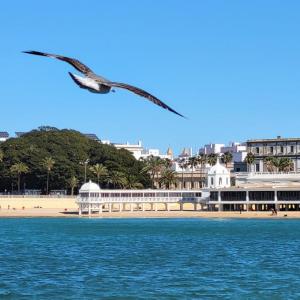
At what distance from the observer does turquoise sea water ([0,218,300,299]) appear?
44.9m

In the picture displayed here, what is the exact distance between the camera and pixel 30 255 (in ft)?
232

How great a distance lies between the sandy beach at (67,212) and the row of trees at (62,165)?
634cm

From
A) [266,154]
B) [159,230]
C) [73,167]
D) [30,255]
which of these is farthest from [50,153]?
[30,255]

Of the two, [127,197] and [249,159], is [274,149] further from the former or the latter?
[127,197]

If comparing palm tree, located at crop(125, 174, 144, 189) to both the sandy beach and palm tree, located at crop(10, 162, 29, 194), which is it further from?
palm tree, located at crop(10, 162, 29, 194)

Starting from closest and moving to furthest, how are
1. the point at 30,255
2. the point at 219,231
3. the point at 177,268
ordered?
1. the point at 177,268
2. the point at 30,255
3. the point at 219,231

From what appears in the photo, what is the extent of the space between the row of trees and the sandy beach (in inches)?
250

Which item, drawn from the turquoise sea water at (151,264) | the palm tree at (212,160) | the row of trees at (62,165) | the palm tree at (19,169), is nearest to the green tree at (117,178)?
the row of trees at (62,165)

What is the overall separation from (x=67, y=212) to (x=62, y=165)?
597 inches

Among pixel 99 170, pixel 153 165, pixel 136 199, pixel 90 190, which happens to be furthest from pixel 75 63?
pixel 153 165

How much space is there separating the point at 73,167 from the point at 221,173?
108 feet

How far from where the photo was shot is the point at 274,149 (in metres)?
193

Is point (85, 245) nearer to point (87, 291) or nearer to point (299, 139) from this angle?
point (87, 291)

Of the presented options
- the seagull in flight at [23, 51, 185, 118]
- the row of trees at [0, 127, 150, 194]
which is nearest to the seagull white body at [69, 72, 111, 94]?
the seagull in flight at [23, 51, 185, 118]
